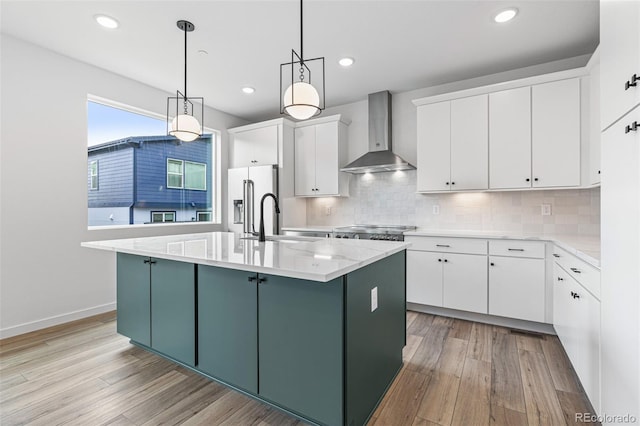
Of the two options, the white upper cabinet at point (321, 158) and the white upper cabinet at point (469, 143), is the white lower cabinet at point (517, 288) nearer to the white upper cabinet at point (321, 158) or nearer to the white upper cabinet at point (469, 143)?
the white upper cabinet at point (469, 143)

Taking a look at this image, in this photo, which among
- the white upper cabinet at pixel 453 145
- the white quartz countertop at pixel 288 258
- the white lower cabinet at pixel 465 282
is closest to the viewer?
the white quartz countertop at pixel 288 258

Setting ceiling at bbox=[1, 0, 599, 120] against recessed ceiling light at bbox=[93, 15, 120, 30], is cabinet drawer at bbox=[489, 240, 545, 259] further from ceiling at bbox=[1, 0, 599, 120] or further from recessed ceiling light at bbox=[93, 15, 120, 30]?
recessed ceiling light at bbox=[93, 15, 120, 30]

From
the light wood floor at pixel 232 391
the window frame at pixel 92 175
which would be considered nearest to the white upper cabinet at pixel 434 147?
the light wood floor at pixel 232 391

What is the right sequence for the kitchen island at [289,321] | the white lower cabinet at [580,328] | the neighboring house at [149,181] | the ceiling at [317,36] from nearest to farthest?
the kitchen island at [289,321]
the white lower cabinet at [580,328]
the ceiling at [317,36]
the neighboring house at [149,181]

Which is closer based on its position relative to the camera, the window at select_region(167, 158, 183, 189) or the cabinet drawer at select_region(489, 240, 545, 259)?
the cabinet drawer at select_region(489, 240, 545, 259)

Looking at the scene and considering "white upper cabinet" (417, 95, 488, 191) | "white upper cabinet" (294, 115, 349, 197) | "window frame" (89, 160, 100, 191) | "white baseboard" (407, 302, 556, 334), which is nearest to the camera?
"white baseboard" (407, 302, 556, 334)

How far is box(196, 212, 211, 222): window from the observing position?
4653 millimetres

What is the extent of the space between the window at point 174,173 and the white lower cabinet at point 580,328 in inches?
177

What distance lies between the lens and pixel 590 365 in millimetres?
1704

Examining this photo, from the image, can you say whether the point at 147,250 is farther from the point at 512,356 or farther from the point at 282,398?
the point at 512,356

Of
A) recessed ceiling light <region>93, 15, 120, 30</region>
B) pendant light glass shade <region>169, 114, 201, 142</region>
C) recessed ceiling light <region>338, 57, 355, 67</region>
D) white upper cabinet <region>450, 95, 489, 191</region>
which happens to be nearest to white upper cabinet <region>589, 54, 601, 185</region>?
white upper cabinet <region>450, 95, 489, 191</region>

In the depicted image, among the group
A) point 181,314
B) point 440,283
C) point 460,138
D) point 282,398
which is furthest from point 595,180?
point 181,314

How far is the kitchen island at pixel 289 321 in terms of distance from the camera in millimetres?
1484

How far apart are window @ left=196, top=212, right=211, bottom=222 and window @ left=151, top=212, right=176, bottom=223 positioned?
401mm
